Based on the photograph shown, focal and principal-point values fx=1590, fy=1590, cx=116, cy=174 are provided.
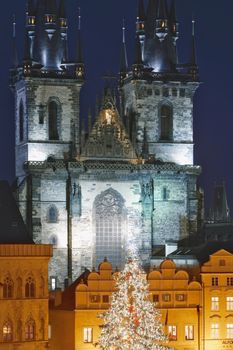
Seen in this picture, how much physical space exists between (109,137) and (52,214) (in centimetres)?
796

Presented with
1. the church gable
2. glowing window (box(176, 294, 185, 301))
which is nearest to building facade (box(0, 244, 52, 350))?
glowing window (box(176, 294, 185, 301))

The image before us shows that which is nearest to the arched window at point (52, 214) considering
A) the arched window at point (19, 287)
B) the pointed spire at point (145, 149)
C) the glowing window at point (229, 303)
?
the pointed spire at point (145, 149)

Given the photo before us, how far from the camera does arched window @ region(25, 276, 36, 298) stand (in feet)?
301

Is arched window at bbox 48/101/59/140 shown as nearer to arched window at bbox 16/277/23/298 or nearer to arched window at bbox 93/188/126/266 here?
A: arched window at bbox 93/188/126/266

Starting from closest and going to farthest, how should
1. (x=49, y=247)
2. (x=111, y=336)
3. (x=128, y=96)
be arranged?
(x=111, y=336)
(x=49, y=247)
(x=128, y=96)

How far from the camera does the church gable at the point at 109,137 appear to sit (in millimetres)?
116188

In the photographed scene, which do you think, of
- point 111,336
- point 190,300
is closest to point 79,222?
point 190,300

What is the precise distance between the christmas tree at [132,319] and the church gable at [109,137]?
27.4 metres

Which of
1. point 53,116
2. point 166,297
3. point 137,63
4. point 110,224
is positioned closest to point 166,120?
point 137,63

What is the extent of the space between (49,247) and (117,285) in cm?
478

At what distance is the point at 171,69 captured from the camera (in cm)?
11844

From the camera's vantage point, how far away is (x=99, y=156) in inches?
4562

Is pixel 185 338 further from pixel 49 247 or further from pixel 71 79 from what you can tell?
pixel 71 79

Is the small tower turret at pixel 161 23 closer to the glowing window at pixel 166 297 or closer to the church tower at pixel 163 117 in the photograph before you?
the church tower at pixel 163 117
